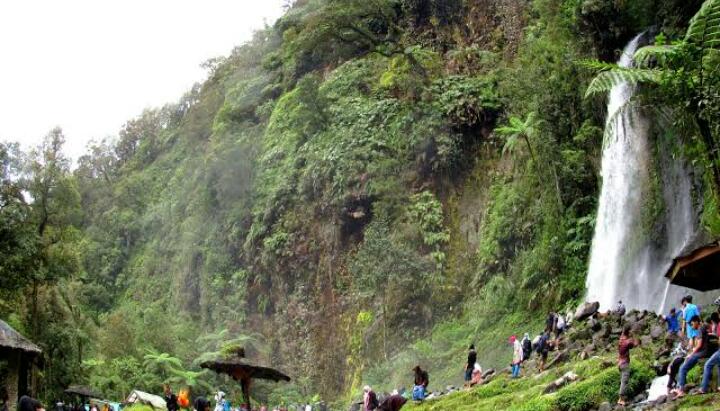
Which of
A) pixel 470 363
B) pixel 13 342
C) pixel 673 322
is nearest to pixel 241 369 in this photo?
pixel 470 363

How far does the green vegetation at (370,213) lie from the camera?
2233 cm

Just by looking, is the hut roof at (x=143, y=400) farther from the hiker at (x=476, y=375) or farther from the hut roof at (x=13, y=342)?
the hiker at (x=476, y=375)

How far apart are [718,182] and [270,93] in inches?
1358

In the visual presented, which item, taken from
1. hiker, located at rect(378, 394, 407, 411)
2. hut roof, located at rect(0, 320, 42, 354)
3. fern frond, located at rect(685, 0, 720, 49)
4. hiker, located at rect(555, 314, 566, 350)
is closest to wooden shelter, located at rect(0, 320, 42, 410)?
hut roof, located at rect(0, 320, 42, 354)

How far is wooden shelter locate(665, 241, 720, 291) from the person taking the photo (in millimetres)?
10578

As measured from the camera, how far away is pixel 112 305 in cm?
4662

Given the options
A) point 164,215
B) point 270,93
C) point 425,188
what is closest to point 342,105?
point 425,188

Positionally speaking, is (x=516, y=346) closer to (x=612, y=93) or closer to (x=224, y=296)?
(x=612, y=93)

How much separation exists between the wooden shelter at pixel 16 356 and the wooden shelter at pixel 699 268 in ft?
48.3

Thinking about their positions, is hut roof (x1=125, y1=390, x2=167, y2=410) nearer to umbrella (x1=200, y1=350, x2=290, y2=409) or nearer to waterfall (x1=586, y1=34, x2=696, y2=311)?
umbrella (x1=200, y1=350, x2=290, y2=409)

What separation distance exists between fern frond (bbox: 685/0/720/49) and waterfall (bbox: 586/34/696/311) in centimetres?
695

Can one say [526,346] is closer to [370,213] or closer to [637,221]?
[637,221]

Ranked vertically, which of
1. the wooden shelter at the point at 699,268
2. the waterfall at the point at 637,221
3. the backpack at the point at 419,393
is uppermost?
the waterfall at the point at 637,221

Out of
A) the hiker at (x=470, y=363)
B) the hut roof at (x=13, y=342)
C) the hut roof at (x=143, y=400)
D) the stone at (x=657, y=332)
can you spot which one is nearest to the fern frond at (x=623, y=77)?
the stone at (x=657, y=332)
